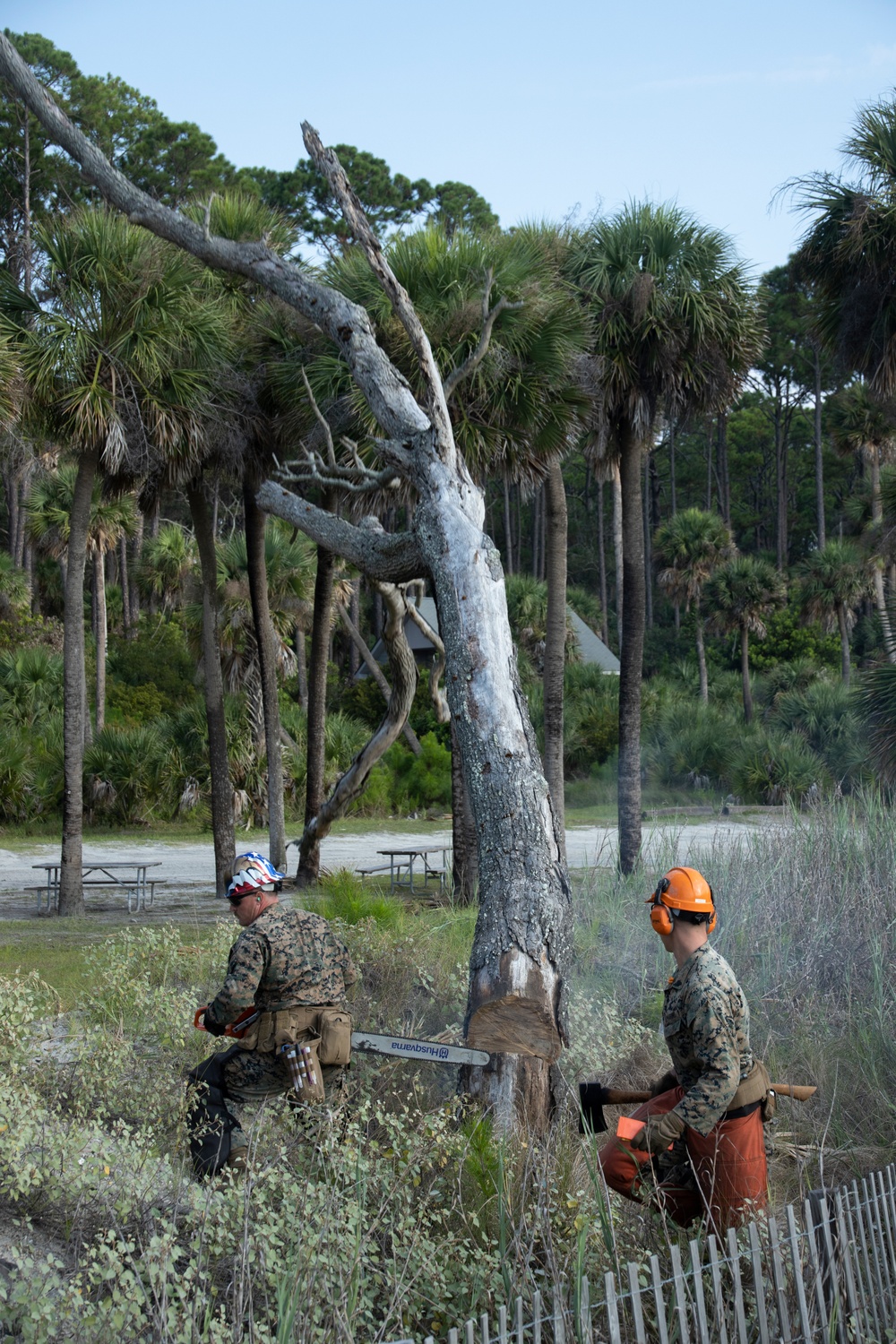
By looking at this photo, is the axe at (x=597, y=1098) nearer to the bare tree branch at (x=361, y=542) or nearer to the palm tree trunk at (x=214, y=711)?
the bare tree branch at (x=361, y=542)

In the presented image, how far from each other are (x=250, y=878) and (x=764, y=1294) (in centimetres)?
274

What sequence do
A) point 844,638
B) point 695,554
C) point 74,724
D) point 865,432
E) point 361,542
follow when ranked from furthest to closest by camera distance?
point 695,554
point 844,638
point 865,432
point 74,724
point 361,542

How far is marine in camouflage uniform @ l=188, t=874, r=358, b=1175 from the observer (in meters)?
4.96

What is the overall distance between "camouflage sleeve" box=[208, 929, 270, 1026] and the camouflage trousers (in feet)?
1.05

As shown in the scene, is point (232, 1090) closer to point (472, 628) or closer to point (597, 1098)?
point (597, 1098)

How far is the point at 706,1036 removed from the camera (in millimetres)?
3791

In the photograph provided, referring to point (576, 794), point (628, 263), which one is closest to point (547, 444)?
point (628, 263)

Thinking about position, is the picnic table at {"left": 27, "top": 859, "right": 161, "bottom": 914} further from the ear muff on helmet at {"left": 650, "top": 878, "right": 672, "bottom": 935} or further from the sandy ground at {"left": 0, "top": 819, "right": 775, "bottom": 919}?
the ear muff on helmet at {"left": 650, "top": 878, "right": 672, "bottom": 935}

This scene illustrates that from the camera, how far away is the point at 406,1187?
4.14m

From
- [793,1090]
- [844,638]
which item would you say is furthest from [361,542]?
[844,638]

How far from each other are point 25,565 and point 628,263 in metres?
31.8

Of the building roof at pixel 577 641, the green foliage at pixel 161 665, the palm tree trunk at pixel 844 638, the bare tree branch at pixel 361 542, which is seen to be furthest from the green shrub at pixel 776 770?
the bare tree branch at pixel 361 542

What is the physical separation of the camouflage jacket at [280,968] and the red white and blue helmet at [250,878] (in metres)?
0.12

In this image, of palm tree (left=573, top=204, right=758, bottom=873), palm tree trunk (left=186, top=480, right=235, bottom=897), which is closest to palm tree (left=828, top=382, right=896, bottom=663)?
palm tree (left=573, top=204, right=758, bottom=873)
